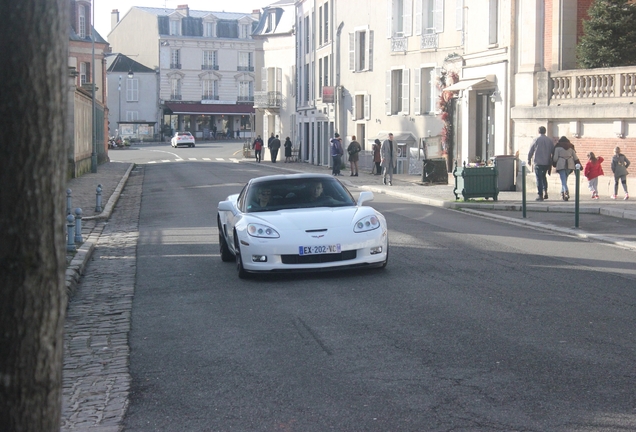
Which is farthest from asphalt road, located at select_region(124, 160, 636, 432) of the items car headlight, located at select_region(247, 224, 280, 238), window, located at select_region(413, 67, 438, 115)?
window, located at select_region(413, 67, 438, 115)

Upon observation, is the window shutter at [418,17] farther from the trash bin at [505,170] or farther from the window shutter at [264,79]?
the window shutter at [264,79]

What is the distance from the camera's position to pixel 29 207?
275cm

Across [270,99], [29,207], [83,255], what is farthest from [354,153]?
[29,207]

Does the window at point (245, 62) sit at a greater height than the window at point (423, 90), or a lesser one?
greater

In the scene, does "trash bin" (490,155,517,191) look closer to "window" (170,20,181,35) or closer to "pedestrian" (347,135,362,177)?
"pedestrian" (347,135,362,177)

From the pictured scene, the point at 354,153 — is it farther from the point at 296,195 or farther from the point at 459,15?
the point at 296,195

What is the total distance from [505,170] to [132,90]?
7626cm

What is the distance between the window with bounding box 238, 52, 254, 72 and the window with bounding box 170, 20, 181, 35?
26.5 ft

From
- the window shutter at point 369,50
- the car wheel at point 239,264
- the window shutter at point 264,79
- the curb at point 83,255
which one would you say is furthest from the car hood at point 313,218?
the window shutter at point 264,79

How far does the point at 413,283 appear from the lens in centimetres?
1028

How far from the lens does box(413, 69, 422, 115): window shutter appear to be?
3941 centimetres

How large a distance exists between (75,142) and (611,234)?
83.1 ft

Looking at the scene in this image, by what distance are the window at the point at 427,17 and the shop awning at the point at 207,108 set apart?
63.6 m

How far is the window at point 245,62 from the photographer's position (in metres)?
105
